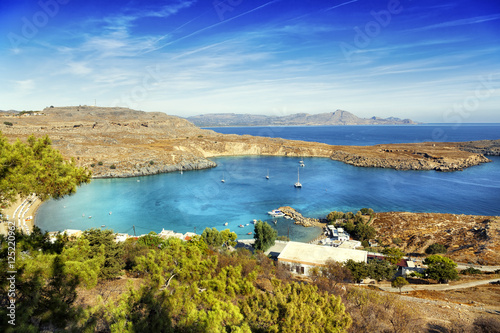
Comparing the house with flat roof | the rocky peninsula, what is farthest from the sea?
the house with flat roof

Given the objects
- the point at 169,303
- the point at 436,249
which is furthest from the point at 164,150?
the point at 169,303

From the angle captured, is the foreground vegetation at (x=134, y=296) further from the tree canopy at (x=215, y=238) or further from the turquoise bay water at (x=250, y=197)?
the turquoise bay water at (x=250, y=197)

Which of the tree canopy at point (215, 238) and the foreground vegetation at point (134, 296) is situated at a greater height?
the foreground vegetation at point (134, 296)

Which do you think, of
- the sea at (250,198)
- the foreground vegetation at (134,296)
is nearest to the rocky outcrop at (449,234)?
the sea at (250,198)

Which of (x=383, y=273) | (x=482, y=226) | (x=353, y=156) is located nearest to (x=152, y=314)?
(x=383, y=273)

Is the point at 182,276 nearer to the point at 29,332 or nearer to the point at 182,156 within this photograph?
the point at 29,332
